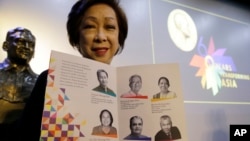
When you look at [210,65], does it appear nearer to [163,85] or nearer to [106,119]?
[163,85]

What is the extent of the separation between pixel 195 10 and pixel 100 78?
70.8 inches

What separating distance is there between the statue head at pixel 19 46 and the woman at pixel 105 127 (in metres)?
0.52

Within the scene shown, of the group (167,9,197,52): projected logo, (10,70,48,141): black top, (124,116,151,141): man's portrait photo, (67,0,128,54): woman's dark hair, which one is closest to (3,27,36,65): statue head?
(67,0,128,54): woman's dark hair

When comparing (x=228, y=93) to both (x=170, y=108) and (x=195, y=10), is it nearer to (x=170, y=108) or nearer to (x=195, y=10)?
Answer: (x=195, y=10)

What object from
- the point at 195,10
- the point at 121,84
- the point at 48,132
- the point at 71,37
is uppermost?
the point at 195,10

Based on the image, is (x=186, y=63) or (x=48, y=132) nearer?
(x=48, y=132)

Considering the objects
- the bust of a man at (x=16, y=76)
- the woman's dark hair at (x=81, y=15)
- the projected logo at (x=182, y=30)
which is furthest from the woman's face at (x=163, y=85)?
the projected logo at (x=182, y=30)

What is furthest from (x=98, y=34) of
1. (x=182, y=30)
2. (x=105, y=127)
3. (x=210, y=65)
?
(x=210, y=65)

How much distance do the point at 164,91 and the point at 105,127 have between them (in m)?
0.20

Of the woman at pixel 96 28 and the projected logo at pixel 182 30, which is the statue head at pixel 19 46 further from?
the projected logo at pixel 182 30

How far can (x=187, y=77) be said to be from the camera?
1945mm

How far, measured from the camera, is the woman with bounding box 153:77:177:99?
68cm

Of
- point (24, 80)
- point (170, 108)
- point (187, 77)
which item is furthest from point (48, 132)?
point (187, 77)

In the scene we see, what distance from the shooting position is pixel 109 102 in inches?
24.6
